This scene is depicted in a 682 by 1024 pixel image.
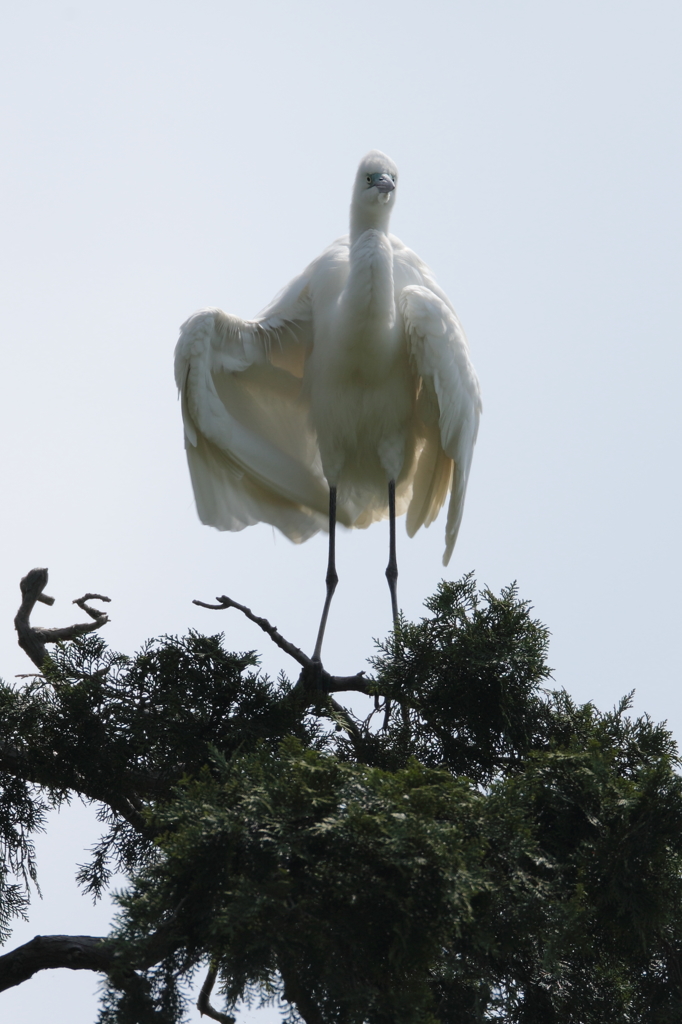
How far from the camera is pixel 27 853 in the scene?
324cm

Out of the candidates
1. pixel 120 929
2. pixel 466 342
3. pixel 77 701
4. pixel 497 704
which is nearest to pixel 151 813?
pixel 120 929

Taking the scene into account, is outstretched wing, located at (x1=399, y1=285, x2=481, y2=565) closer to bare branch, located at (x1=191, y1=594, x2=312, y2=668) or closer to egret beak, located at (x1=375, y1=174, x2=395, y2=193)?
egret beak, located at (x1=375, y1=174, x2=395, y2=193)

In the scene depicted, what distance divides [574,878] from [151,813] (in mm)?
1062

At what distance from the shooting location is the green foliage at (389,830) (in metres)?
2.05

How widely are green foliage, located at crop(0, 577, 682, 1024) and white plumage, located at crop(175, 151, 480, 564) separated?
1715 mm

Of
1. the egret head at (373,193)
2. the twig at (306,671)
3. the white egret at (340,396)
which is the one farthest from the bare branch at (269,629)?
the egret head at (373,193)

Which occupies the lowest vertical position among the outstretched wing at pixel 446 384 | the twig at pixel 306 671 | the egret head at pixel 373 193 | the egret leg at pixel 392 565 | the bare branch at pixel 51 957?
the bare branch at pixel 51 957

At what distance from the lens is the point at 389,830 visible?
6.72 ft

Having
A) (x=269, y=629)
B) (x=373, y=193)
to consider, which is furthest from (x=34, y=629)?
(x=373, y=193)

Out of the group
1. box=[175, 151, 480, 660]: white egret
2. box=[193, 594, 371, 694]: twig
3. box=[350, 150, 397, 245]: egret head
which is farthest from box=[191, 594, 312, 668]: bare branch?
box=[350, 150, 397, 245]: egret head

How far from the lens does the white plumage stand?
455 cm

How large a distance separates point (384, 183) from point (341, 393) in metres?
0.96

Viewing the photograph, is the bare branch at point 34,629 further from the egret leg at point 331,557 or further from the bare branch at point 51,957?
the egret leg at point 331,557

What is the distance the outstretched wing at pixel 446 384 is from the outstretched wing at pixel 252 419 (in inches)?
25.8
